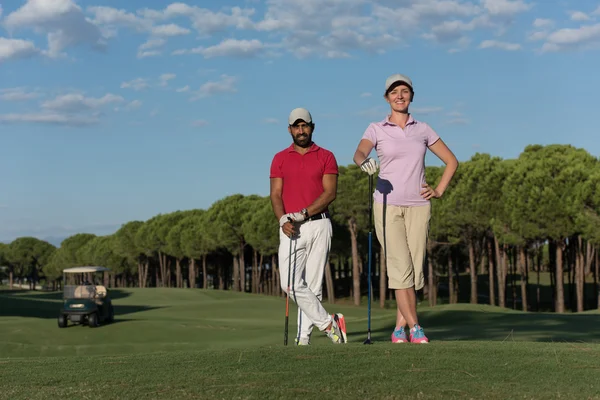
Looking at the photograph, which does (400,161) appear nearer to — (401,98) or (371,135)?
(371,135)

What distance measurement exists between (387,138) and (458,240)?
46671 mm

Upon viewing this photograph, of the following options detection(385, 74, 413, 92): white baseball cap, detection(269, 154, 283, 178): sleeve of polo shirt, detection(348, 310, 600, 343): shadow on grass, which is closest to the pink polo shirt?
detection(385, 74, 413, 92): white baseball cap

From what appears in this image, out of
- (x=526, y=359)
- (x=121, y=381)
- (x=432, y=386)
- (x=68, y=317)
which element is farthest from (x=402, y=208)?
(x=68, y=317)

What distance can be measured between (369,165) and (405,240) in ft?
3.74

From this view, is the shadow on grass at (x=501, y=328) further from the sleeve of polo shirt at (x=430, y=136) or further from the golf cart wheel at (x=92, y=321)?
the golf cart wheel at (x=92, y=321)

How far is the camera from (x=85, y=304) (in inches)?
1316

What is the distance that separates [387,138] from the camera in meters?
9.91

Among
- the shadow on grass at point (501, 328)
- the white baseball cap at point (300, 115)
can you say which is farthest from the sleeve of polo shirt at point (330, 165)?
the shadow on grass at point (501, 328)

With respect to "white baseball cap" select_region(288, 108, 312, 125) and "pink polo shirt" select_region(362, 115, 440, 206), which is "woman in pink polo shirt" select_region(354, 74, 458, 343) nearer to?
"pink polo shirt" select_region(362, 115, 440, 206)

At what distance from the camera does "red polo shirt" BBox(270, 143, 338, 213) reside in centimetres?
1081

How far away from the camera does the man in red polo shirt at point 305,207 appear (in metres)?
10.7

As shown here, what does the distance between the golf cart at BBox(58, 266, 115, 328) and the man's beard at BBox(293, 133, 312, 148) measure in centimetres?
2452

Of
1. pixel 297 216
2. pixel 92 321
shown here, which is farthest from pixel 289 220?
pixel 92 321

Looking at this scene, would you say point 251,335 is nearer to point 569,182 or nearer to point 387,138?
point 387,138
